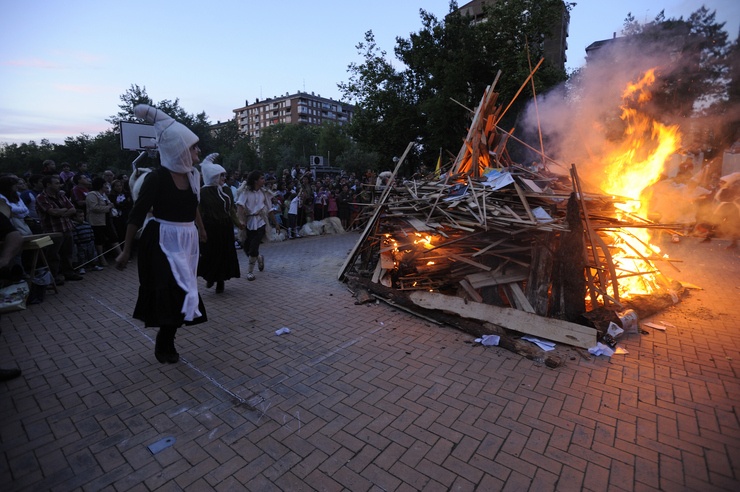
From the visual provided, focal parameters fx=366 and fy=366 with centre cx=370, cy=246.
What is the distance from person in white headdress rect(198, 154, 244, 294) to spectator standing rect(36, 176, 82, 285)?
9.91 feet

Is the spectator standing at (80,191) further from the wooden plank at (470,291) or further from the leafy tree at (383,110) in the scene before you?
the leafy tree at (383,110)

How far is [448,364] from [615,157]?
23.2 feet

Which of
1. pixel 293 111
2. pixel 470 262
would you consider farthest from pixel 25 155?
pixel 293 111

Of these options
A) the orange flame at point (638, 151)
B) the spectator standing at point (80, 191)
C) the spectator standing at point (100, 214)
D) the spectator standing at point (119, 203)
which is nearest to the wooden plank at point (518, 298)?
the orange flame at point (638, 151)

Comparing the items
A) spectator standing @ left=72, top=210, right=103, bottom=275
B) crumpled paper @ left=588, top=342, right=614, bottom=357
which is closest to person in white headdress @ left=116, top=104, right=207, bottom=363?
crumpled paper @ left=588, top=342, right=614, bottom=357

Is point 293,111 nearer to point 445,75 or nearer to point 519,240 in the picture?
point 445,75

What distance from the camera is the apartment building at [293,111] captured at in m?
120

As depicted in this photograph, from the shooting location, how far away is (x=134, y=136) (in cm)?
1151

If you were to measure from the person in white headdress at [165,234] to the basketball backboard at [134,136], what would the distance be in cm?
866

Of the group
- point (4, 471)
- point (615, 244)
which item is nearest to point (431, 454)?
point (4, 471)

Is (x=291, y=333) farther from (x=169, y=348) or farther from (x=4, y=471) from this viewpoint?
(x=4, y=471)

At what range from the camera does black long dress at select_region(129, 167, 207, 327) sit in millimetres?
3590

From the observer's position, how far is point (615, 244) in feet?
19.3

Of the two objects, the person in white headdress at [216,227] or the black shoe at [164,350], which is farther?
the person in white headdress at [216,227]
